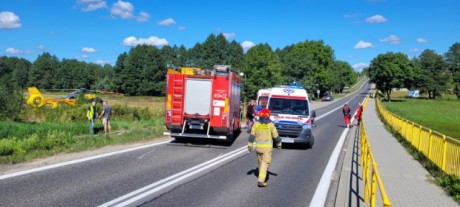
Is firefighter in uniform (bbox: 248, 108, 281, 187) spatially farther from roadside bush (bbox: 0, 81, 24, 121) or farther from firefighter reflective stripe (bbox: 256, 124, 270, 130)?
roadside bush (bbox: 0, 81, 24, 121)

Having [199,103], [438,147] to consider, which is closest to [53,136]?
[199,103]

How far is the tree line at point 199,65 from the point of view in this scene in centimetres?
Answer: 7150

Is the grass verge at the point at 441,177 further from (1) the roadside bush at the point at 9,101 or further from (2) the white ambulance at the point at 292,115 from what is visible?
(1) the roadside bush at the point at 9,101

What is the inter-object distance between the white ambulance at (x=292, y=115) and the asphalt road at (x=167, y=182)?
242 centimetres

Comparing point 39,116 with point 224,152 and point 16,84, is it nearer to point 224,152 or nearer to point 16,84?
point 16,84

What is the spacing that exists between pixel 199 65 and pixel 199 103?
8794 centimetres

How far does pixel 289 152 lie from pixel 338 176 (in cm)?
453

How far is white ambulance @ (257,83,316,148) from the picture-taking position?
1633cm

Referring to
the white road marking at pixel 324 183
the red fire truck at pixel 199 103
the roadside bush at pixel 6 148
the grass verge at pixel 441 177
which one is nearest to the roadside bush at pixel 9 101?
the red fire truck at pixel 199 103

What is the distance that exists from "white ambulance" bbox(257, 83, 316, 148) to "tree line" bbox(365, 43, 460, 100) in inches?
3563

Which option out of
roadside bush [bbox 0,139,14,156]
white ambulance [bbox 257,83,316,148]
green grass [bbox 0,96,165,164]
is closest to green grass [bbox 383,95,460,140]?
white ambulance [bbox 257,83,316,148]

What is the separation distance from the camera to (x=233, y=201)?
26.2ft

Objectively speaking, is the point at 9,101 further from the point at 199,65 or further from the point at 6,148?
the point at 199,65

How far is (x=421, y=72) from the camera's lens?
110m
